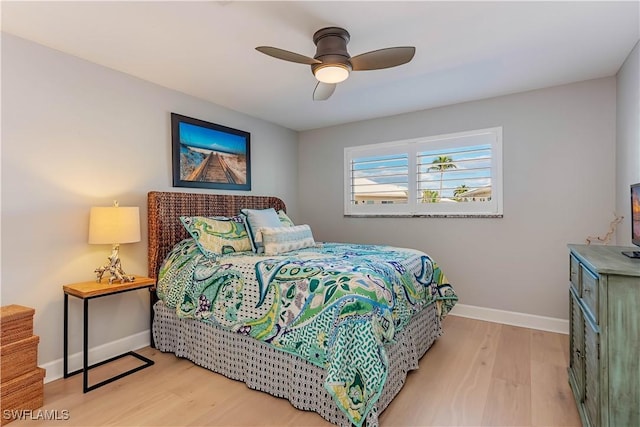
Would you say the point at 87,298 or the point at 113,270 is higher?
the point at 113,270

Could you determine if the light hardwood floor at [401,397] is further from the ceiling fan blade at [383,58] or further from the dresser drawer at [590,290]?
the ceiling fan blade at [383,58]

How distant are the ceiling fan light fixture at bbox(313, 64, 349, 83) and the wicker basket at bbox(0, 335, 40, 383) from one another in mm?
2428

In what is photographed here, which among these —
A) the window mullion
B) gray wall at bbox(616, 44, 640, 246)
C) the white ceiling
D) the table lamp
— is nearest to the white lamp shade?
the table lamp

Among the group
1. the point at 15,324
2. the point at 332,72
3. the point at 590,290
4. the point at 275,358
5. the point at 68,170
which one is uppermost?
the point at 332,72

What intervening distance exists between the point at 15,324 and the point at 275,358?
1546 millimetres

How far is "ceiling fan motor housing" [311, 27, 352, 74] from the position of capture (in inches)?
81.6

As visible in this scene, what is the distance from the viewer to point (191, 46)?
7.66ft

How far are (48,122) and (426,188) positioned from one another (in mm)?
3526

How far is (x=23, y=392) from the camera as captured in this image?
76.7 inches

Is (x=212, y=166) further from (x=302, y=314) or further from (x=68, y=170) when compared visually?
(x=302, y=314)

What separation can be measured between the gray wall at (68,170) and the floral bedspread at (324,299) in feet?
1.86

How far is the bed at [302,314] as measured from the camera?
1731 millimetres

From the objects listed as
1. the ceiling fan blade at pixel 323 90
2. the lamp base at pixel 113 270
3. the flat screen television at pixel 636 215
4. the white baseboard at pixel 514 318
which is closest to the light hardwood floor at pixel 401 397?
the white baseboard at pixel 514 318

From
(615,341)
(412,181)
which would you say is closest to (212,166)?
(412,181)
